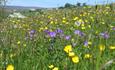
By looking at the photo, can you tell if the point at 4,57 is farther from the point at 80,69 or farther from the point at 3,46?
the point at 80,69

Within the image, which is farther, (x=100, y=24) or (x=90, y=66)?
(x=100, y=24)

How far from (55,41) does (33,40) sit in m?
0.32

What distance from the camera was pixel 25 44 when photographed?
15.8 feet

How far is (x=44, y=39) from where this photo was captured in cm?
509

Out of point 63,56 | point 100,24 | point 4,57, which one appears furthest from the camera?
point 100,24

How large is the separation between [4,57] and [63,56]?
0.76 meters

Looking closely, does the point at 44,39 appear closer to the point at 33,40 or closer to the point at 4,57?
the point at 33,40

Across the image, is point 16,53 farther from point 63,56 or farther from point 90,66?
point 90,66

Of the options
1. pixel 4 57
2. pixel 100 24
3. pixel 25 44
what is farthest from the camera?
pixel 100 24

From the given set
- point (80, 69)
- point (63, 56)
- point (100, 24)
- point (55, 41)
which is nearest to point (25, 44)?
point (55, 41)

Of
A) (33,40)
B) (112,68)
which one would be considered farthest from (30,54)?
(112,68)

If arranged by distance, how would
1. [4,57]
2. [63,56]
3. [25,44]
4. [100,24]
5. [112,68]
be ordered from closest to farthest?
[112,68] → [4,57] → [63,56] → [25,44] → [100,24]

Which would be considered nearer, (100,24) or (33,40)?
(33,40)

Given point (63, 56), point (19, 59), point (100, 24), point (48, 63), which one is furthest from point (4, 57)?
point (100, 24)
